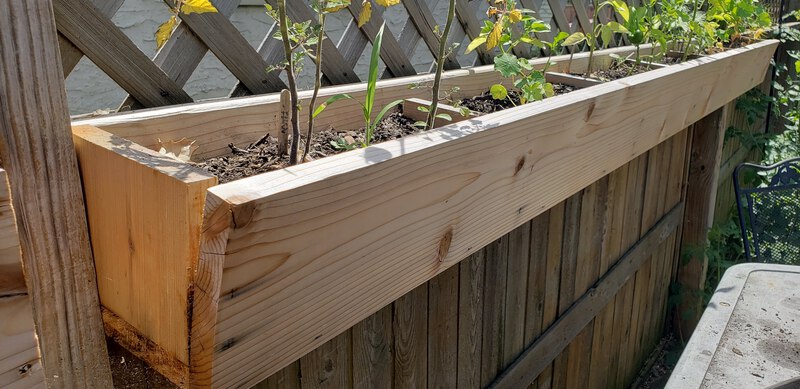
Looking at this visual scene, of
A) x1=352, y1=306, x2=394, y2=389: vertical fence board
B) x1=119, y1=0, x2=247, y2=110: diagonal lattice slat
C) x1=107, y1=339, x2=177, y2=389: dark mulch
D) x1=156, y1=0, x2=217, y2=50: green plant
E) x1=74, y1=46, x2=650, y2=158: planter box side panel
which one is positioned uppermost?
x1=156, y1=0, x2=217, y2=50: green plant

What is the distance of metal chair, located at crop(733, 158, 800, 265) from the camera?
84.6 inches

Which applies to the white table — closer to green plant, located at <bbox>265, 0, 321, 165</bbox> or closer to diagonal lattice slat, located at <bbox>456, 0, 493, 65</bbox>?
green plant, located at <bbox>265, 0, 321, 165</bbox>

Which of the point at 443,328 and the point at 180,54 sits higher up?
the point at 180,54

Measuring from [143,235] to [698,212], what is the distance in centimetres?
265

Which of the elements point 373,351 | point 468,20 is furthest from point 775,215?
point 373,351

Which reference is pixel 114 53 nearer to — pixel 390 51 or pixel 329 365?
pixel 329 365

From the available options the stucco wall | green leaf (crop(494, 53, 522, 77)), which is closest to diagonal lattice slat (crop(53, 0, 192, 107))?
green leaf (crop(494, 53, 522, 77))

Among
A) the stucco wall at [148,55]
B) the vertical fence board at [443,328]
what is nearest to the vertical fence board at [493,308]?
the vertical fence board at [443,328]

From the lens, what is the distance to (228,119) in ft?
3.09

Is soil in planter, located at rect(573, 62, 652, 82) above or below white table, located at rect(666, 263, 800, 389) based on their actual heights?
above

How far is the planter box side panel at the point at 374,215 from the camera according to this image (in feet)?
2.07

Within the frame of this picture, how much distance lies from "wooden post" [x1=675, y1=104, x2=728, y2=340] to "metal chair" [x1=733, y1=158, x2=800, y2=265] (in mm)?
469

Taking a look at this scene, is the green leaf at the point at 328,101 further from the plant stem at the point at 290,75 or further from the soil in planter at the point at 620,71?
the soil in planter at the point at 620,71

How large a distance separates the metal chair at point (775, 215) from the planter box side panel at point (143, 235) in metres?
2.02
